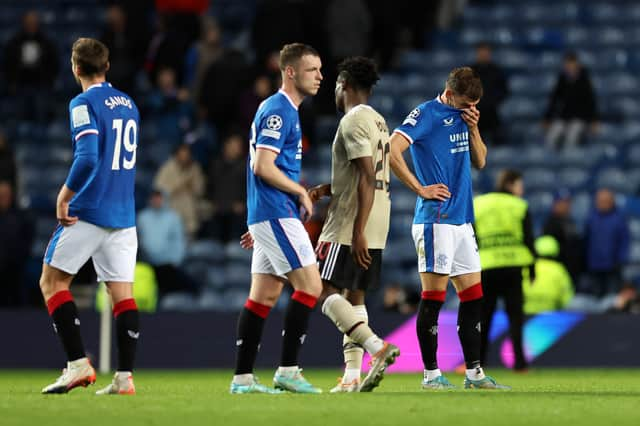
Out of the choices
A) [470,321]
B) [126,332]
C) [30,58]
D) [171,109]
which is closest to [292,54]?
[126,332]

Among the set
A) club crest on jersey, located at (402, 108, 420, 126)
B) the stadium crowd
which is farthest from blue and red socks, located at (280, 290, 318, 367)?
the stadium crowd

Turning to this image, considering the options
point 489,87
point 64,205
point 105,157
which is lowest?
point 64,205

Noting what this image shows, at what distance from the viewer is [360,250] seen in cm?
905

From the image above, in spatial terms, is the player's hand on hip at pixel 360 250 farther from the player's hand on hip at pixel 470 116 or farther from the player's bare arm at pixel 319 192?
the player's hand on hip at pixel 470 116

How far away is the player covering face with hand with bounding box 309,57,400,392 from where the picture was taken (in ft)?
29.6

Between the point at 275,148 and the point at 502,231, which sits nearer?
the point at 275,148

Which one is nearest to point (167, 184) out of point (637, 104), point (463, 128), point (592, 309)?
point (592, 309)

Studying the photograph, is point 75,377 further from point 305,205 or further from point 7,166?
point 7,166

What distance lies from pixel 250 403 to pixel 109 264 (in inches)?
61.3

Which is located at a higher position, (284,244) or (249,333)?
(284,244)

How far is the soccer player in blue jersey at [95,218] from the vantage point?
8.82 metres

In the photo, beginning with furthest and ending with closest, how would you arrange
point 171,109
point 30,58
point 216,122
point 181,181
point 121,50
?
point 121,50 < point 30,58 < point 171,109 < point 216,122 < point 181,181

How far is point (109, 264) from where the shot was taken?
8.96 m

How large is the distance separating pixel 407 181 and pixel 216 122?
977 cm
